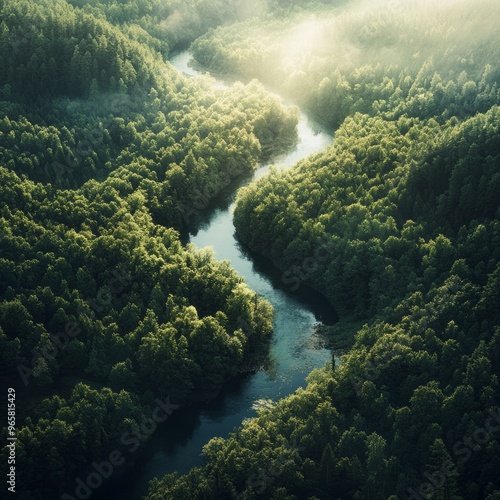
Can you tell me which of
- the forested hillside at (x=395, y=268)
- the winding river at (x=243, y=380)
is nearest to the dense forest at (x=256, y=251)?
the forested hillside at (x=395, y=268)

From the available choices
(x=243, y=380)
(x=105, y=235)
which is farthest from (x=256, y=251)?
(x=243, y=380)

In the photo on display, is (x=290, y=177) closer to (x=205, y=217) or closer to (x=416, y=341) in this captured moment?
(x=205, y=217)

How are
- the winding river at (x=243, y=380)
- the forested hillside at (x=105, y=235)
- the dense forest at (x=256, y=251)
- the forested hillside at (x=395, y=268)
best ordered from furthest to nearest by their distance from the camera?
the forested hillside at (x=105, y=235) < the winding river at (x=243, y=380) < the dense forest at (x=256, y=251) < the forested hillside at (x=395, y=268)

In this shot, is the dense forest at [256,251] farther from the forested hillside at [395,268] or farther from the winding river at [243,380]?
the winding river at [243,380]

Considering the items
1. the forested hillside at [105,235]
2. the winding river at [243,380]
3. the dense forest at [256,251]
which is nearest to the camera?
the dense forest at [256,251]

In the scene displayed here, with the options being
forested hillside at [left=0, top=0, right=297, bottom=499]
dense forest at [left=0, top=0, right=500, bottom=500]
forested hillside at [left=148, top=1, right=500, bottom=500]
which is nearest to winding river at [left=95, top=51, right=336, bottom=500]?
dense forest at [left=0, top=0, right=500, bottom=500]

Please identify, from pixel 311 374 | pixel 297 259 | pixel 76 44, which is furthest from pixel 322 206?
pixel 76 44
